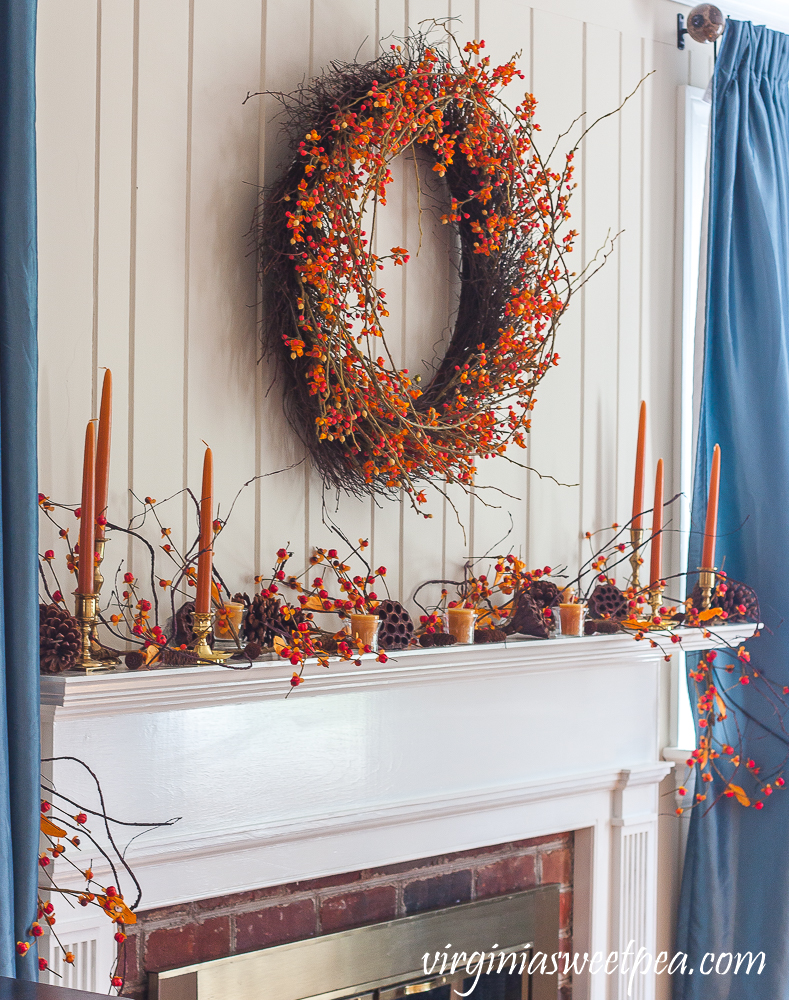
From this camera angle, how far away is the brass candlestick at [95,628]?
1.43 metres

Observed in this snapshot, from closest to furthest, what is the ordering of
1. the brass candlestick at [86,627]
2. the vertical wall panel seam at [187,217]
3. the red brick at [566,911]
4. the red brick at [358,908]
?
the brass candlestick at [86,627]
the vertical wall panel seam at [187,217]
the red brick at [358,908]
the red brick at [566,911]

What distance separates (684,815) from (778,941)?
32cm

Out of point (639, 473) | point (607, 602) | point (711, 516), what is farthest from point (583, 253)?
point (607, 602)

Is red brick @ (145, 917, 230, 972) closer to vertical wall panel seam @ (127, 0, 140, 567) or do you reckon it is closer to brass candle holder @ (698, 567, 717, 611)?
vertical wall panel seam @ (127, 0, 140, 567)

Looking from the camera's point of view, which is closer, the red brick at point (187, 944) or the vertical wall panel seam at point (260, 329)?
the red brick at point (187, 944)

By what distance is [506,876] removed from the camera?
205 cm

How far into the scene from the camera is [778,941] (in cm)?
229

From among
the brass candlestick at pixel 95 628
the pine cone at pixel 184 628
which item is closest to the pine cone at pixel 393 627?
the pine cone at pixel 184 628

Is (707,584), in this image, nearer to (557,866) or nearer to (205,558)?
(557,866)

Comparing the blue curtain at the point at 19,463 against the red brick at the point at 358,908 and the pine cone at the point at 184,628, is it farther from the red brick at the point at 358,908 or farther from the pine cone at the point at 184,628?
the red brick at the point at 358,908

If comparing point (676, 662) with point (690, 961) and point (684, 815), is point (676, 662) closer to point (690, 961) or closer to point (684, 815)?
point (684, 815)

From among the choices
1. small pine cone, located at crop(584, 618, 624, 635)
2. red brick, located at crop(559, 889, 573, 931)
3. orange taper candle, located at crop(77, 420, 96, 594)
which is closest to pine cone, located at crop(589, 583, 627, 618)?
small pine cone, located at crop(584, 618, 624, 635)

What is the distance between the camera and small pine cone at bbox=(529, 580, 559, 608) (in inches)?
77.0

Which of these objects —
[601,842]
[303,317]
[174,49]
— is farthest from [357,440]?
[601,842]
